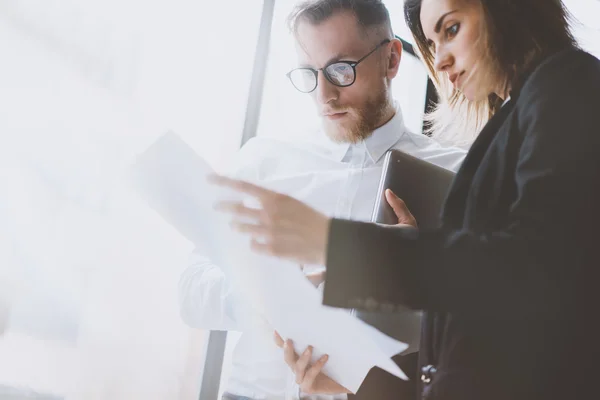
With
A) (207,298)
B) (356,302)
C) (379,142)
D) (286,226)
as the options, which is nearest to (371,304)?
(356,302)

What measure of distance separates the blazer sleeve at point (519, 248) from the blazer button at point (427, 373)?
4.9 inches

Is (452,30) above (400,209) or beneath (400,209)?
above

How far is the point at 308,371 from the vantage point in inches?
32.4

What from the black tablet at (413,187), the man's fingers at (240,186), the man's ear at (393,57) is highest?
the man's ear at (393,57)

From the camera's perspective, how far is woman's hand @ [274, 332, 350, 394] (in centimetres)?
81

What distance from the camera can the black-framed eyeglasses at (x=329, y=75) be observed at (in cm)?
150

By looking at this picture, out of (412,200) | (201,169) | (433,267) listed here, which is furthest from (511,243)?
(412,200)

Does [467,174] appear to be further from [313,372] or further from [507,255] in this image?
[313,372]

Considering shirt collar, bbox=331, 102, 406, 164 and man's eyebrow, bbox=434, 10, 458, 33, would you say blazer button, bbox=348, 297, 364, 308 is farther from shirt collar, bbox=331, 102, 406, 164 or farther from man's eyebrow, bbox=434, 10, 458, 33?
shirt collar, bbox=331, 102, 406, 164

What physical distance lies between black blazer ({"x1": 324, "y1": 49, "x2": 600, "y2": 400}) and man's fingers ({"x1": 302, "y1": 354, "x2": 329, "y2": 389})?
0.23m

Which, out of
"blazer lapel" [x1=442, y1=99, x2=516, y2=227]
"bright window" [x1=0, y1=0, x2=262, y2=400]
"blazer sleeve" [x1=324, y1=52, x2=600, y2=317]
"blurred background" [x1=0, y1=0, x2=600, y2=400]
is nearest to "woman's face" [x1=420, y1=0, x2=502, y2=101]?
"blazer lapel" [x1=442, y1=99, x2=516, y2=227]

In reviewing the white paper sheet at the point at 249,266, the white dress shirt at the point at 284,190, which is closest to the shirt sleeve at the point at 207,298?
the white dress shirt at the point at 284,190

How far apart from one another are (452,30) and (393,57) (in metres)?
0.81

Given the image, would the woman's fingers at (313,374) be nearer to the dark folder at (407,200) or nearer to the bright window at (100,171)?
the dark folder at (407,200)
